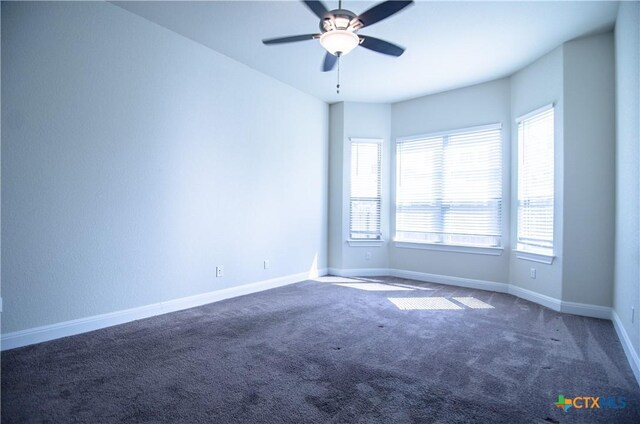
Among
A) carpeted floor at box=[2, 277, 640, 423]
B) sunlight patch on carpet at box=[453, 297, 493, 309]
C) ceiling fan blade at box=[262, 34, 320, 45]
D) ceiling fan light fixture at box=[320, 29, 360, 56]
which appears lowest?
sunlight patch on carpet at box=[453, 297, 493, 309]

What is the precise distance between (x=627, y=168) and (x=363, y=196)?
11.6 ft

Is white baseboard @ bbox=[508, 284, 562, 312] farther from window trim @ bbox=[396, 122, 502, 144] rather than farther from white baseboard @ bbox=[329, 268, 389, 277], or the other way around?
window trim @ bbox=[396, 122, 502, 144]

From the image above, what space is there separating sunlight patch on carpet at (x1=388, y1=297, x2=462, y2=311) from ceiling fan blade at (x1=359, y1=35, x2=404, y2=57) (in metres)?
2.73

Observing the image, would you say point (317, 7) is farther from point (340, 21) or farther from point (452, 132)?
point (452, 132)

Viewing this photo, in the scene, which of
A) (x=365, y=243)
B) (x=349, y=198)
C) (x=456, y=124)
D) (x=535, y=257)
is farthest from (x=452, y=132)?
(x=365, y=243)

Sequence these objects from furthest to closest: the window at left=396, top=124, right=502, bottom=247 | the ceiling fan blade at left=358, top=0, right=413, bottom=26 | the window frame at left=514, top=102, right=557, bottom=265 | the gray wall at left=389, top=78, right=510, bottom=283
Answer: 1. the window at left=396, top=124, right=502, bottom=247
2. the gray wall at left=389, top=78, right=510, bottom=283
3. the window frame at left=514, top=102, right=557, bottom=265
4. the ceiling fan blade at left=358, top=0, right=413, bottom=26

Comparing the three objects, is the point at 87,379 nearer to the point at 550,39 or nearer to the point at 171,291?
the point at 171,291

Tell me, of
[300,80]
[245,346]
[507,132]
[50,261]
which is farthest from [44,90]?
[507,132]

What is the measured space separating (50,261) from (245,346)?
5.90ft

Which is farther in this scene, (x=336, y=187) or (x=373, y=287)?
(x=336, y=187)

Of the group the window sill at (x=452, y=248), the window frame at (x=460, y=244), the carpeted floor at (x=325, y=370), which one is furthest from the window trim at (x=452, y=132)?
the carpeted floor at (x=325, y=370)

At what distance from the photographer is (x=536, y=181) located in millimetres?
4211

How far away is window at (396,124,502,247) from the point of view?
15.9 ft

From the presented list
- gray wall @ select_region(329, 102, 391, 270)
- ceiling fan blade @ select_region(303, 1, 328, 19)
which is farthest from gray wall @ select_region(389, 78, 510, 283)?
ceiling fan blade @ select_region(303, 1, 328, 19)
